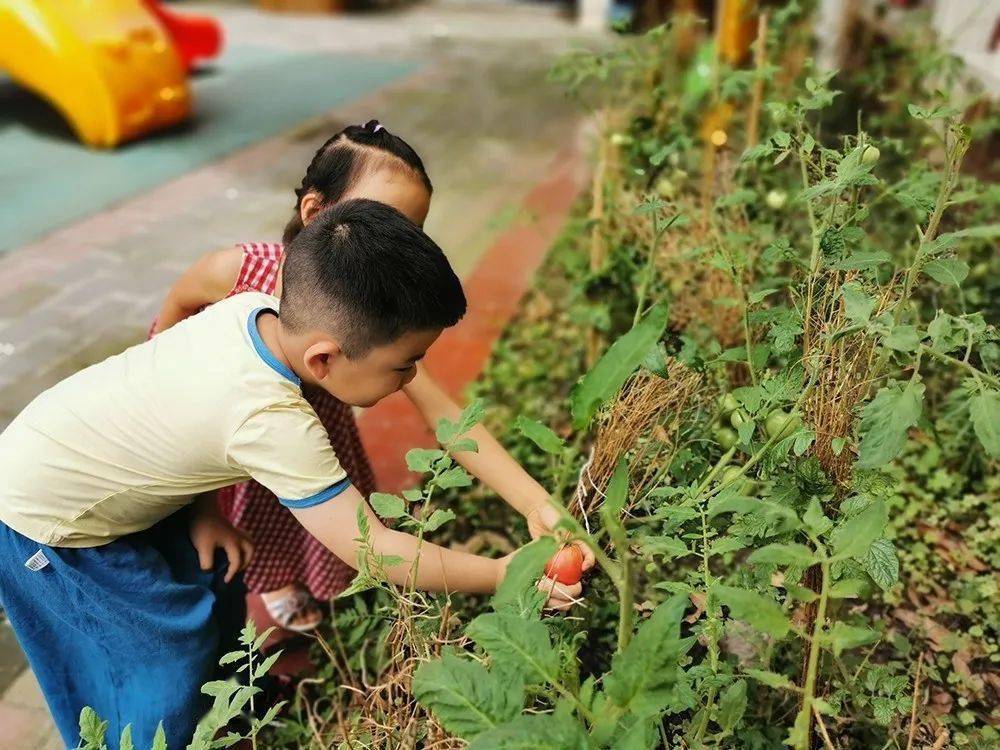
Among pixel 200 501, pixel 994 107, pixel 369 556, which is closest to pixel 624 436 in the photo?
pixel 369 556

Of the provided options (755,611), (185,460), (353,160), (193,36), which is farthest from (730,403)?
(193,36)

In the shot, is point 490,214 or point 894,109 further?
point 490,214

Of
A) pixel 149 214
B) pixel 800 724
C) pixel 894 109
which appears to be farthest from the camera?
pixel 149 214

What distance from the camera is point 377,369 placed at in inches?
56.9

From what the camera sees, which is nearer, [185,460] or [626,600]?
[626,600]

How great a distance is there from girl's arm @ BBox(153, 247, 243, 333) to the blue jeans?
20.2 inches

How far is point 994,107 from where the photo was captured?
180 inches

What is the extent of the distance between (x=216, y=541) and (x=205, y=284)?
579mm

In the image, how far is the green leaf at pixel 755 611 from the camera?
3.32 feet

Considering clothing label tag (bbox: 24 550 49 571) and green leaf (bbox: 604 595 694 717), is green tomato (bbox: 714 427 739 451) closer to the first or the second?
green leaf (bbox: 604 595 694 717)

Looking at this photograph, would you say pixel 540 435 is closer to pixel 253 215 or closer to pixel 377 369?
pixel 377 369

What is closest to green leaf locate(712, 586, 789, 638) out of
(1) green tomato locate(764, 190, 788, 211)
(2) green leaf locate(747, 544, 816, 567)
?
(2) green leaf locate(747, 544, 816, 567)

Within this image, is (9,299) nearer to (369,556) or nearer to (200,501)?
(200,501)

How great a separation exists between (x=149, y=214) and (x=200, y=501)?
340 centimetres
